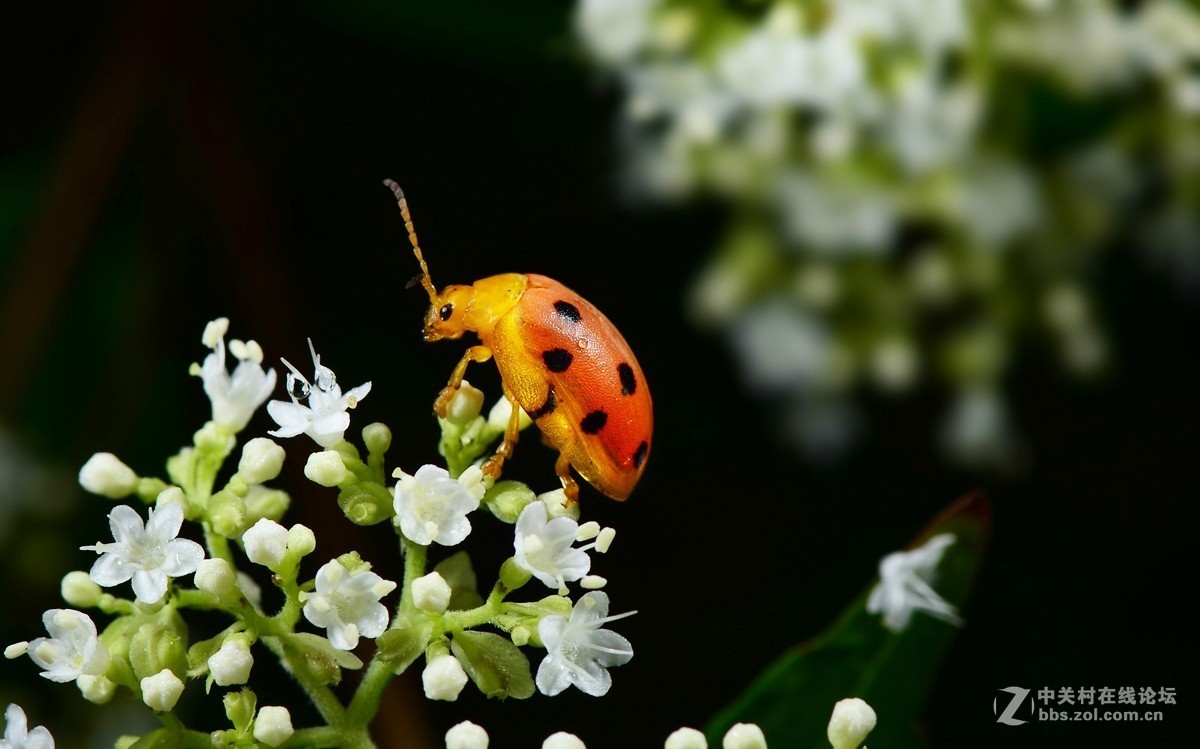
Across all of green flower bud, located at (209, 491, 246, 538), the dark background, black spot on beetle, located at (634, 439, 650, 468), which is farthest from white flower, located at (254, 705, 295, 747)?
the dark background

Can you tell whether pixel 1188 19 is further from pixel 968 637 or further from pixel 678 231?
pixel 968 637

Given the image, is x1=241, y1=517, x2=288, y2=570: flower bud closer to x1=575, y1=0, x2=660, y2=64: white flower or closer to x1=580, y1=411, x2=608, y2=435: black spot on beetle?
x1=580, y1=411, x2=608, y2=435: black spot on beetle

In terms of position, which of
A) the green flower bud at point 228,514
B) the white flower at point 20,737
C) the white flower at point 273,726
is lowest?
the white flower at point 20,737

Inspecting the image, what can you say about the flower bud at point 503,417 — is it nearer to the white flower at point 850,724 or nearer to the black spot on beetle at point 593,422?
the black spot on beetle at point 593,422

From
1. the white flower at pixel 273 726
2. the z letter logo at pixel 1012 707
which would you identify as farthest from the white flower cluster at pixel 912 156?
the white flower at pixel 273 726

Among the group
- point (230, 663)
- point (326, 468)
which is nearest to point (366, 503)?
point (326, 468)
